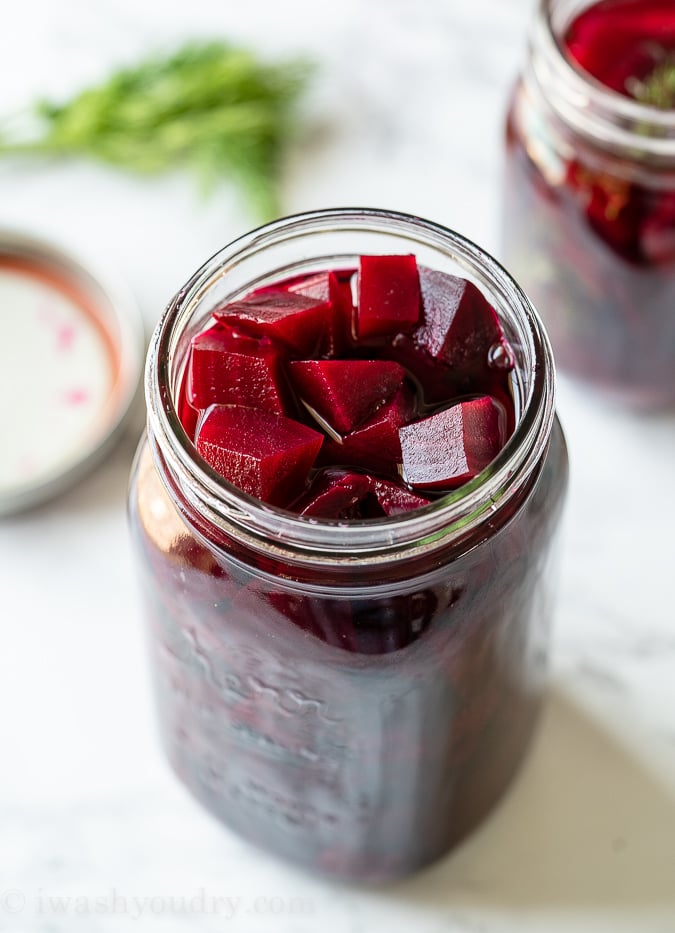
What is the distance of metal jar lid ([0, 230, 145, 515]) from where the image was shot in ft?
4.78

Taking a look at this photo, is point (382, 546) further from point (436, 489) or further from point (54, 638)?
point (54, 638)

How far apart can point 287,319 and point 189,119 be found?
0.79 metres

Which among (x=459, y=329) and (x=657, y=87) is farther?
(x=657, y=87)

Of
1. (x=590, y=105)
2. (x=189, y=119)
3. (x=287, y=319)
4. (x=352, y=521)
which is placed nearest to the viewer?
(x=352, y=521)

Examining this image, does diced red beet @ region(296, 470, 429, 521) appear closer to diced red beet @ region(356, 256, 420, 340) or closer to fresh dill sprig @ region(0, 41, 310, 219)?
diced red beet @ region(356, 256, 420, 340)

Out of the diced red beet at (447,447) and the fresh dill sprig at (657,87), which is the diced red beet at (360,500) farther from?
the fresh dill sprig at (657,87)

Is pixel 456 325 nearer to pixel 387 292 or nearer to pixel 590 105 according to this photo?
pixel 387 292

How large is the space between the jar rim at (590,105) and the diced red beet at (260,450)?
1.80 feet

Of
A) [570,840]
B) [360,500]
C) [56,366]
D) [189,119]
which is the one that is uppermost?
[360,500]

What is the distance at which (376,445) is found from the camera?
3.05ft

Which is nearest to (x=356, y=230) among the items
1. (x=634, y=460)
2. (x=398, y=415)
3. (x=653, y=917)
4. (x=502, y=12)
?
(x=398, y=415)

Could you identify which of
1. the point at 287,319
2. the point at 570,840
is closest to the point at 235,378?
the point at 287,319

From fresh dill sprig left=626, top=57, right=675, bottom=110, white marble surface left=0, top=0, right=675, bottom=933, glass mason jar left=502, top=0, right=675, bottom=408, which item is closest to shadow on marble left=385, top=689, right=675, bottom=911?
white marble surface left=0, top=0, right=675, bottom=933

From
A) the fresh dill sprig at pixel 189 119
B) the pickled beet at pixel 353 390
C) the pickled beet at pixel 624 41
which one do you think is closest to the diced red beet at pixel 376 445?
the pickled beet at pixel 353 390
